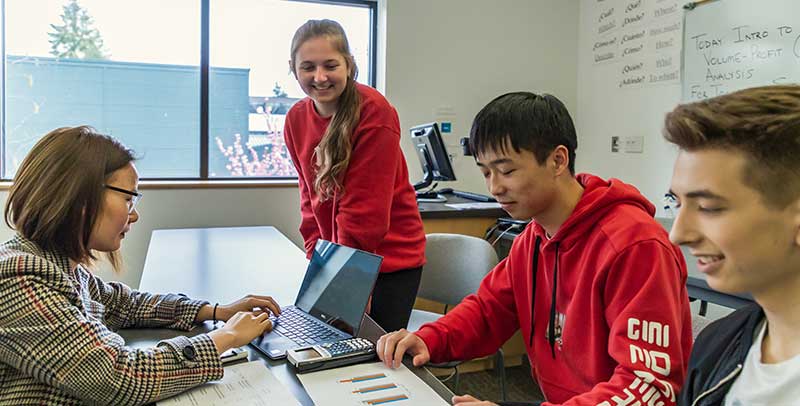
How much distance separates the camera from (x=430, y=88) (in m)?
3.73

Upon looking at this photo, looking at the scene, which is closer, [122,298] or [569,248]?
[569,248]

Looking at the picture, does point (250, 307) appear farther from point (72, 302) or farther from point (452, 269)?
point (452, 269)

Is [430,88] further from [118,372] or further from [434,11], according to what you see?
[118,372]

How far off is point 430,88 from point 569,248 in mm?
2735

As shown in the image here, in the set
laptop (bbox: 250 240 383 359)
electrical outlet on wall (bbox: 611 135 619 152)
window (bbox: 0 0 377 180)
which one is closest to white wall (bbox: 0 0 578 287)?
window (bbox: 0 0 377 180)

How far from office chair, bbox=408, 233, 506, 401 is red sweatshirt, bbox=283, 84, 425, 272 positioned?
457mm

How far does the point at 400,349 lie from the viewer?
1.06 metres

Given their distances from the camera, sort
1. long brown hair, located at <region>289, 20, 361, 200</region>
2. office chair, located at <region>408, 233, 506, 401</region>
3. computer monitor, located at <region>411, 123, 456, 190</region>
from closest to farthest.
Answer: long brown hair, located at <region>289, 20, 361, 200</region>, office chair, located at <region>408, 233, 506, 401</region>, computer monitor, located at <region>411, 123, 456, 190</region>

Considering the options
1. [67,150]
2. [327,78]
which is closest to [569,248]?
[327,78]

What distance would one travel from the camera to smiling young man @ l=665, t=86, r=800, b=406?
71cm

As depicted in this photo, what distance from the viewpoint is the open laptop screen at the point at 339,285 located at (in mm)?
1157

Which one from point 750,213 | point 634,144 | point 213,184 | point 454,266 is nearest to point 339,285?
point 750,213

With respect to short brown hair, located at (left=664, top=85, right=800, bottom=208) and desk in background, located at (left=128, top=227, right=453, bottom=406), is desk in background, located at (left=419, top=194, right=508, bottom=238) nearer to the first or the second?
desk in background, located at (left=128, top=227, right=453, bottom=406)

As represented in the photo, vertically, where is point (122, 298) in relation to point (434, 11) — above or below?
below
